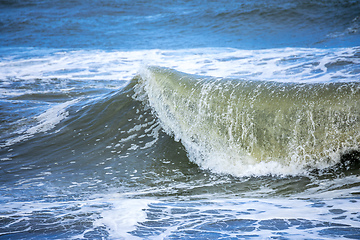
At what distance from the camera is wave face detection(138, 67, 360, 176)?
14.1 ft

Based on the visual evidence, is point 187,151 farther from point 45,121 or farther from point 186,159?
point 45,121

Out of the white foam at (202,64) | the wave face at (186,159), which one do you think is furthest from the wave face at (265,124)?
the white foam at (202,64)

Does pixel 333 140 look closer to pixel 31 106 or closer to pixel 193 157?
pixel 193 157

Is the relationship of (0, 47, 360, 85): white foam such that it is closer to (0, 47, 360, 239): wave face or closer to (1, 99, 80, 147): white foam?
(0, 47, 360, 239): wave face

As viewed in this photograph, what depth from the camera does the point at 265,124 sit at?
186 inches

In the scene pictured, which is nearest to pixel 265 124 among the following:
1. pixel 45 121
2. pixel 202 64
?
pixel 45 121

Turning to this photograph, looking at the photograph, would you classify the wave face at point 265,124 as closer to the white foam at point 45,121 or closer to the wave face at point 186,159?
the wave face at point 186,159

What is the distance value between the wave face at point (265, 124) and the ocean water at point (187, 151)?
0.05 ft

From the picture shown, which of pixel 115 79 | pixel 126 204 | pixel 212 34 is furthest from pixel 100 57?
pixel 126 204

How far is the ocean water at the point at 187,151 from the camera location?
10.1ft

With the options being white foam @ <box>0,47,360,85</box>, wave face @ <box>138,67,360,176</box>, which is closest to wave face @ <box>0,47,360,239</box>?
wave face @ <box>138,67,360,176</box>

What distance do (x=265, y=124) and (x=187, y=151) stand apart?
51.8 inches

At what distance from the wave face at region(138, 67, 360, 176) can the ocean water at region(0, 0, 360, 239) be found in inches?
0.6

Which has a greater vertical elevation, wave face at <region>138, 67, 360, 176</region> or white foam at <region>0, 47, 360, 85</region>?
white foam at <region>0, 47, 360, 85</region>
